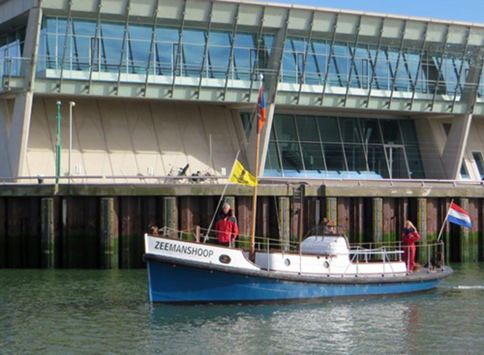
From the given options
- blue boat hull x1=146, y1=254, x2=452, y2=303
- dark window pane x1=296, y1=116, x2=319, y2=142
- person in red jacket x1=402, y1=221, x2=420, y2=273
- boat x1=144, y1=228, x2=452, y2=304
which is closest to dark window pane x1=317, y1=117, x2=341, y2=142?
dark window pane x1=296, y1=116, x2=319, y2=142

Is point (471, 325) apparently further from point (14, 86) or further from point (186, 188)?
point (14, 86)

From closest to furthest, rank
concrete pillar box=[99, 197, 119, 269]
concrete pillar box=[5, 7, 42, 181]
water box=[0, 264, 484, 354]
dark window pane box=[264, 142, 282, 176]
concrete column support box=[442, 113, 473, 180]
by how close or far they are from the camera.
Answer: water box=[0, 264, 484, 354] → concrete pillar box=[99, 197, 119, 269] → concrete pillar box=[5, 7, 42, 181] → dark window pane box=[264, 142, 282, 176] → concrete column support box=[442, 113, 473, 180]

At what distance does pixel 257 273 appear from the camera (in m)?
27.4

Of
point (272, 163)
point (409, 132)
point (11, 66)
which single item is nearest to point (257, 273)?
point (11, 66)

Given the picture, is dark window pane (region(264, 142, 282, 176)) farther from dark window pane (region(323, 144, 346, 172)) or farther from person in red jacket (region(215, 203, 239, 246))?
person in red jacket (region(215, 203, 239, 246))

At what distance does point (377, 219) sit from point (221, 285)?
41.5 feet

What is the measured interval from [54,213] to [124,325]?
466 inches

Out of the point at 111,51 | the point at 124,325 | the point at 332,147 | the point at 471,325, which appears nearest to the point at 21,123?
the point at 111,51

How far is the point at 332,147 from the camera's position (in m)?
51.3

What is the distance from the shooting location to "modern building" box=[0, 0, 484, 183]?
43125 mm

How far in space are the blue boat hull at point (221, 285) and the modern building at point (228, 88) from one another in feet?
47.6

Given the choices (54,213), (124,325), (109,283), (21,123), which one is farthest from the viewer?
(21,123)

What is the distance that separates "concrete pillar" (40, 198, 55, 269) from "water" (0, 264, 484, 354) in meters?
3.08

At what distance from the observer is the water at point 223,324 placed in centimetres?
2244
